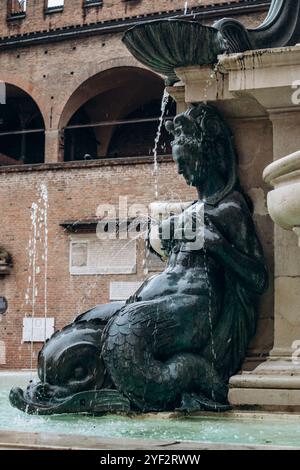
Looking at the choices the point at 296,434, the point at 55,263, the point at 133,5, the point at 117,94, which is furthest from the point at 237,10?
the point at 296,434

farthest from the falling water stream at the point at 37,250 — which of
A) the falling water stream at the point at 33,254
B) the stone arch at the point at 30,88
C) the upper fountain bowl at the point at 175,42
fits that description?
the upper fountain bowl at the point at 175,42

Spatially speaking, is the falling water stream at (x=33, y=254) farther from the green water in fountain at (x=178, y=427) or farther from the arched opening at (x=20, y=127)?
the green water in fountain at (x=178, y=427)

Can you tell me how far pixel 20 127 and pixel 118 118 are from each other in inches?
137

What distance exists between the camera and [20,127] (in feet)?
94.5

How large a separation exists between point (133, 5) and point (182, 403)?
2218cm

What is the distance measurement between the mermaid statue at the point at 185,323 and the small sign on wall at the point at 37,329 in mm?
16037

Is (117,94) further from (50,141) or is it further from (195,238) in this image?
(195,238)

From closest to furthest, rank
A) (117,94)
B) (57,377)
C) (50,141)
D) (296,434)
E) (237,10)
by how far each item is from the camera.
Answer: (296,434), (57,377), (237,10), (50,141), (117,94)

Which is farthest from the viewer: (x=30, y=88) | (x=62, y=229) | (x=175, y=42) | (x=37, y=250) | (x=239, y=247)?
(x=30, y=88)

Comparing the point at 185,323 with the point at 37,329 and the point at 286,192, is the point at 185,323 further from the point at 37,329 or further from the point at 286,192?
the point at 37,329

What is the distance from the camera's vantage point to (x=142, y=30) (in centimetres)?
449

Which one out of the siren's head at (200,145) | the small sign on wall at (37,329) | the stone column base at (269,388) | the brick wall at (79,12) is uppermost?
the brick wall at (79,12)

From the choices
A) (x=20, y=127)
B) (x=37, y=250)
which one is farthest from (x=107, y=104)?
(x=37, y=250)

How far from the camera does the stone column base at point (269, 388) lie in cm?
400
